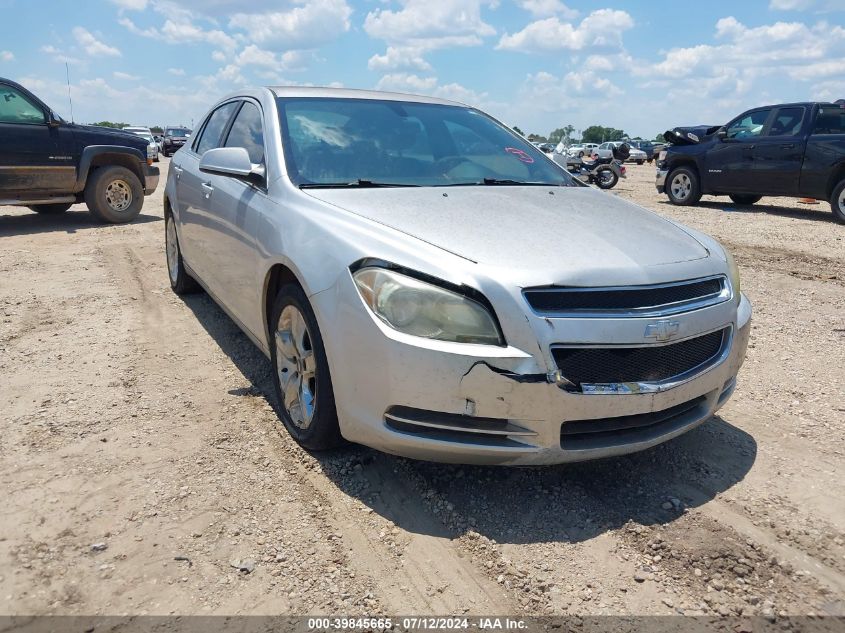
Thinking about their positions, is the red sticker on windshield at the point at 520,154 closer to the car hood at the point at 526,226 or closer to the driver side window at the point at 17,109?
the car hood at the point at 526,226

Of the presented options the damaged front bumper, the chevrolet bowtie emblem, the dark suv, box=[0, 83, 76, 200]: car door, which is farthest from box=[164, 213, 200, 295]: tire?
the dark suv

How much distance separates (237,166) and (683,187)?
11851 mm

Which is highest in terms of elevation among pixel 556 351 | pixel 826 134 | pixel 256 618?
pixel 826 134

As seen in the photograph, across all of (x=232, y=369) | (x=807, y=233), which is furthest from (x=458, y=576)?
(x=807, y=233)

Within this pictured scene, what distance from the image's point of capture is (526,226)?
9.56ft

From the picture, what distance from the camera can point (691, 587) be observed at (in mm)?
2293

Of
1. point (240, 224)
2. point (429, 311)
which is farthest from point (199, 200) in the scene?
point (429, 311)

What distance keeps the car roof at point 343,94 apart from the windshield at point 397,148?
8 centimetres

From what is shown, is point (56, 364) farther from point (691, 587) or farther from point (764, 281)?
point (764, 281)

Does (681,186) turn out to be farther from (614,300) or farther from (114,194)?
(614,300)

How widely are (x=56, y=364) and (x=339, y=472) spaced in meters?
2.37

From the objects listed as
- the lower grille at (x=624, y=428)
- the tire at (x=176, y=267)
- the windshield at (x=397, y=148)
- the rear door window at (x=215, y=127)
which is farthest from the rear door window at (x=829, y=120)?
the lower grille at (x=624, y=428)

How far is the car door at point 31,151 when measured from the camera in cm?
940

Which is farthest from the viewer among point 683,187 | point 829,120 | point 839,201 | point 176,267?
point 683,187
